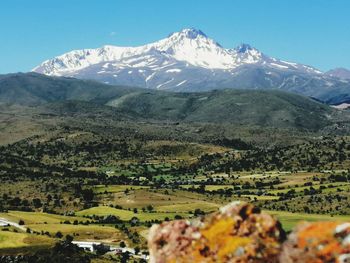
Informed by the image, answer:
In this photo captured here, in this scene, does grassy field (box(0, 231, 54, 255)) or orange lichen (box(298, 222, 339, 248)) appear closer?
orange lichen (box(298, 222, 339, 248))

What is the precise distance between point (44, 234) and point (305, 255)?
138267mm

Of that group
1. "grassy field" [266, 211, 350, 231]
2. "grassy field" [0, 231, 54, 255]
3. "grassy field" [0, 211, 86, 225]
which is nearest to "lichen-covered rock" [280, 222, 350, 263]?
"grassy field" [0, 231, 54, 255]

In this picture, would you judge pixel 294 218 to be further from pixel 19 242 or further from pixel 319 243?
pixel 319 243

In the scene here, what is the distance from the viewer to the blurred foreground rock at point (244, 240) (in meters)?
13.7

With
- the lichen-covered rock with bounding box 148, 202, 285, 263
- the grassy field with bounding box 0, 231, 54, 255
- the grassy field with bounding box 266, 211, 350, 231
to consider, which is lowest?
the grassy field with bounding box 0, 231, 54, 255

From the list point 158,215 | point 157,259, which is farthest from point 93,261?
point 157,259

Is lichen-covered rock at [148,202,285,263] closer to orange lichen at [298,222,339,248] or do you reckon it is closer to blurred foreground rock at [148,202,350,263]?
blurred foreground rock at [148,202,350,263]

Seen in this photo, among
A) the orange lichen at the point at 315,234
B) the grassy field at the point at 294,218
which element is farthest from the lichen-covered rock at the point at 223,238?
the grassy field at the point at 294,218

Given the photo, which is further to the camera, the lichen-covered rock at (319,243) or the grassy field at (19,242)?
the grassy field at (19,242)

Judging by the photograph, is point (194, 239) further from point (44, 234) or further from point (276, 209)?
point (276, 209)

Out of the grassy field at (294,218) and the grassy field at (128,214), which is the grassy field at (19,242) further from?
the grassy field at (294,218)

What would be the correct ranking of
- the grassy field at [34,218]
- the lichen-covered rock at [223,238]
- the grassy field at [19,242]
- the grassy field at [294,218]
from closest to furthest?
1. the lichen-covered rock at [223,238]
2. the grassy field at [19,242]
3. the grassy field at [294,218]
4. the grassy field at [34,218]

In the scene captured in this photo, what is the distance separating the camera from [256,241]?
587 inches

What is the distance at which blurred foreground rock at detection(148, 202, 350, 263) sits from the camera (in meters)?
13.7
